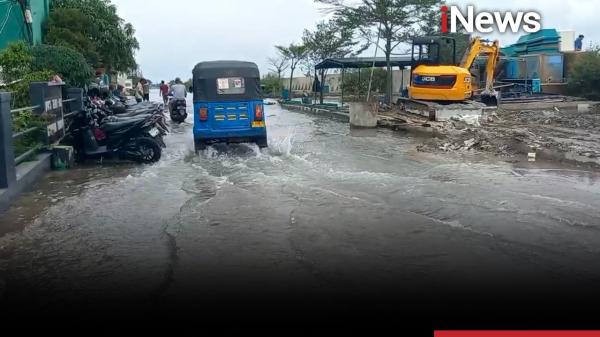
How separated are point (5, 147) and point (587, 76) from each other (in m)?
28.9

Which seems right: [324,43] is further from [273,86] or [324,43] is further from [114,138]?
[114,138]

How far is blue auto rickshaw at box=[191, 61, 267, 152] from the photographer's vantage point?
42.7 ft

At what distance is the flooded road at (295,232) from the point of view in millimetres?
4750

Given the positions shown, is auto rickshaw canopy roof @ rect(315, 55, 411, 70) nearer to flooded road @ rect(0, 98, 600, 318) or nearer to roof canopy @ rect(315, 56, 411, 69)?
roof canopy @ rect(315, 56, 411, 69)

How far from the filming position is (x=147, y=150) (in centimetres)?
1172

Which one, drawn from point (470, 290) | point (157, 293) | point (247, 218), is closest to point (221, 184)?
Answer: point (247, 218)

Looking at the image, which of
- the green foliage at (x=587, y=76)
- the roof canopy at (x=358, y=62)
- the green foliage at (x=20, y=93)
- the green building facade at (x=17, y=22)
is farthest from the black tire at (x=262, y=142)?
the green foliage at (x=587, y=76)

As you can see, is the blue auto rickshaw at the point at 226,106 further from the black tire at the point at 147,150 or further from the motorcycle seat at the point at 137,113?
the black tire at the point at 147,150

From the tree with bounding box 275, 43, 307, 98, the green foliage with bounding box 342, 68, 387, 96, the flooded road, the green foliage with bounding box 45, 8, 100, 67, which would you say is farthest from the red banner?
the tree with bounding box 275, 43, 307, 98

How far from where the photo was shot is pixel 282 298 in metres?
4.38

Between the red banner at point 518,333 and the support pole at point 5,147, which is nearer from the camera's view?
the red banner at point 518,333

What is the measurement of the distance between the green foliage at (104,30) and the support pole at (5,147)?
1266 cm

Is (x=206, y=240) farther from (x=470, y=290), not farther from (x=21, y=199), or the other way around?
(x=21, y=199)

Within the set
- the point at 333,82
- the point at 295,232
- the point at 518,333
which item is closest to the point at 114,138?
the point at 295,232
